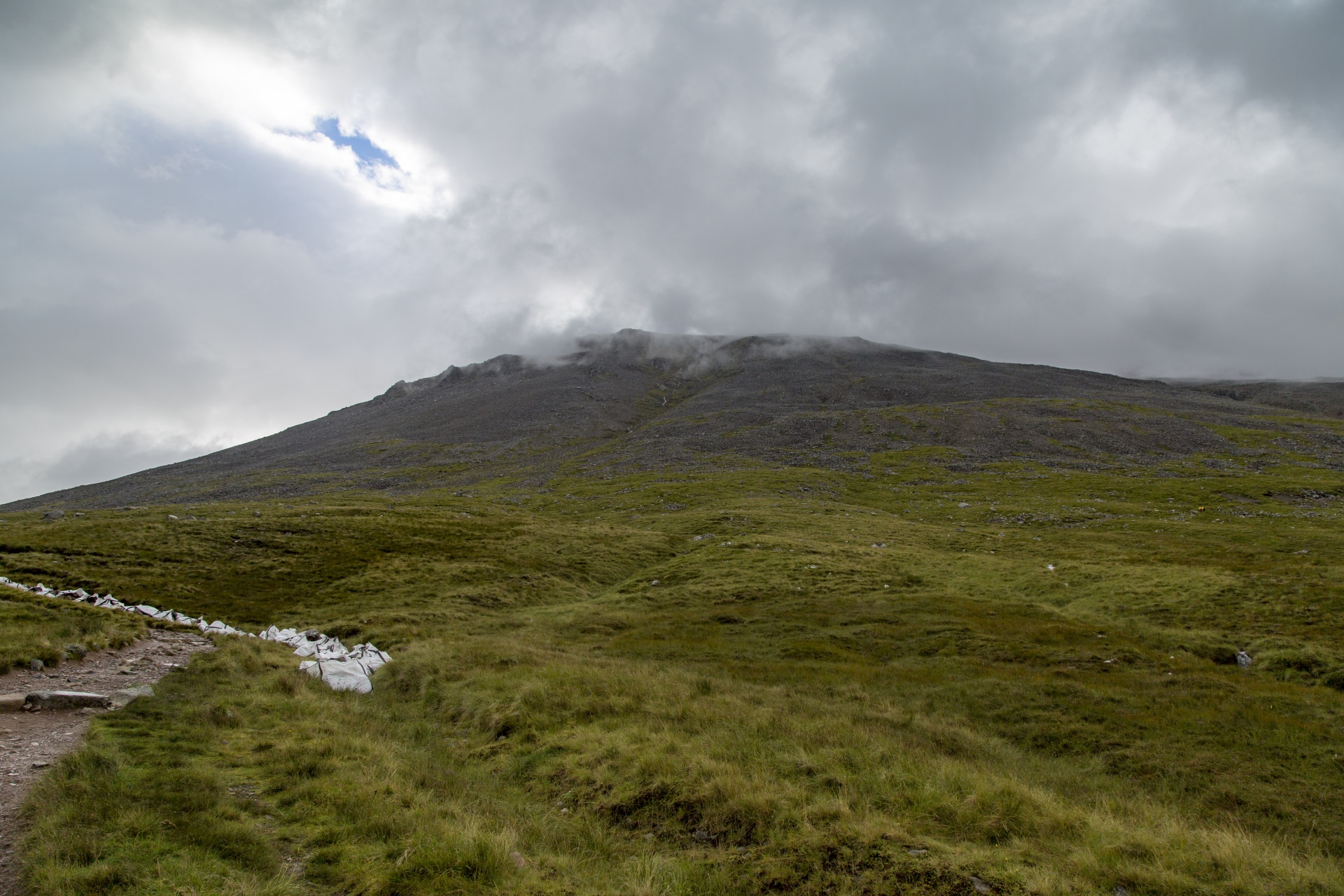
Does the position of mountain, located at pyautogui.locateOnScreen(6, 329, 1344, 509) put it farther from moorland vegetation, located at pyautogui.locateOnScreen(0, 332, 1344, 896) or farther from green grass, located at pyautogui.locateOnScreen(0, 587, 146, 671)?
green grass, located at pyautogui.locateOnScreen(0, 587, 146, 671)

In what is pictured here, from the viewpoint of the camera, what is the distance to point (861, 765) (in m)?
13.2

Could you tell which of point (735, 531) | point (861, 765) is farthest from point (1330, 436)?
point (861, 765)

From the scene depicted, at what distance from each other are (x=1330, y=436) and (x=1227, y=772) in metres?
164

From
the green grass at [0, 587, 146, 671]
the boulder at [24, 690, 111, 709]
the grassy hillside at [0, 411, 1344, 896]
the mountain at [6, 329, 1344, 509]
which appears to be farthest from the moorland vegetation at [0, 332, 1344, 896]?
the mountain at [6, 329, 1344, 509]

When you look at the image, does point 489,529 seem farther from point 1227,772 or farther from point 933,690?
point 1227,772

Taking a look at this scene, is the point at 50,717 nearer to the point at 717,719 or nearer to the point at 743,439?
the point at 717,719

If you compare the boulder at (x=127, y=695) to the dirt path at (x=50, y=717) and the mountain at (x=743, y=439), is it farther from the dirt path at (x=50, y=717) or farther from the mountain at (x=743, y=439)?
the mountain at (x=743, y=439)

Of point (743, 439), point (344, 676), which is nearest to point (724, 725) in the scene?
point (344, 676)

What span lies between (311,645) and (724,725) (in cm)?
2006

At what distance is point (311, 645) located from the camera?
26.5 meters

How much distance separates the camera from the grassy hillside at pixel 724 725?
9.20 metres

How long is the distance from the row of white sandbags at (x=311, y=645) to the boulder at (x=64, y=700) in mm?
6571

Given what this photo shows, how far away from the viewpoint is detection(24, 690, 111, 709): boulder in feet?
46.3

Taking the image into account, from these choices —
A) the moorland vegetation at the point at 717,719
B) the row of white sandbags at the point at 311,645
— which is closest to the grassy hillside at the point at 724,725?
the moorland vegetation at the point at 717,719
